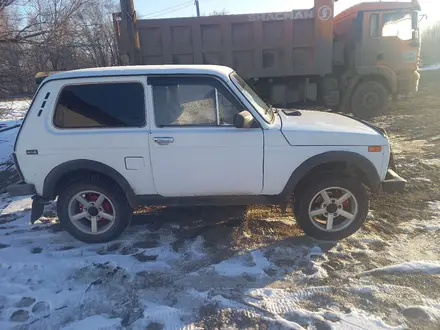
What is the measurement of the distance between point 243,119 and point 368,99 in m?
8.06

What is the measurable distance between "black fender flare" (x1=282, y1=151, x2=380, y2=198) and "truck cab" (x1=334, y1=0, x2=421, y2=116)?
6951 mm

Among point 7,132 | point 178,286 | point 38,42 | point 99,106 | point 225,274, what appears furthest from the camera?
point 7,132

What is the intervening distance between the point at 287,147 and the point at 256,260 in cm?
120

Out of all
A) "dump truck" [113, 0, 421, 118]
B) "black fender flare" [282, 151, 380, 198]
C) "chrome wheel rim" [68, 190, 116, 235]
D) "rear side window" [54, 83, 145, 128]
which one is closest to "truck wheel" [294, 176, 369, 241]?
"black fender flare" [282, 151, 380, 198]

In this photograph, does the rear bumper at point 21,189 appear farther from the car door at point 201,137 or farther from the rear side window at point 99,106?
the car door at point 201,137

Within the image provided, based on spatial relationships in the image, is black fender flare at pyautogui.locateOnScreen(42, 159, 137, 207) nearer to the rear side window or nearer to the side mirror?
the rear side window

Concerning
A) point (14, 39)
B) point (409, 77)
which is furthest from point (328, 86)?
point (14, 39)

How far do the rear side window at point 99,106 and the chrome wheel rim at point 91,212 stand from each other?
31.3 inches

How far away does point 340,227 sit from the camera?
3.56 metres

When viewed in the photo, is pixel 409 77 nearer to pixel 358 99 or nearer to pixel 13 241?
pixel 358 99

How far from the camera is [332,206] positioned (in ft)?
11.6

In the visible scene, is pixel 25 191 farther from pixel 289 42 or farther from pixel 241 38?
pixel 289 42

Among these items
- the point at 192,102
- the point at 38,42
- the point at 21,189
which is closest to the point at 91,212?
the point at 21,189

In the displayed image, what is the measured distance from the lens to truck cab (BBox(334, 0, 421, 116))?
884cm
